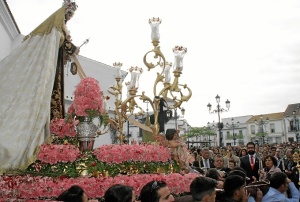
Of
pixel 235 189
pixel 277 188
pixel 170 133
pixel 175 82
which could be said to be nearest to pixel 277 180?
pixel 277 188

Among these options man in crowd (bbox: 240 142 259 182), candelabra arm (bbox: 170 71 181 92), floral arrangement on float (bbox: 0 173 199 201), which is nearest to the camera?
floral arrangement on float (bbox: 0 173 199 201)

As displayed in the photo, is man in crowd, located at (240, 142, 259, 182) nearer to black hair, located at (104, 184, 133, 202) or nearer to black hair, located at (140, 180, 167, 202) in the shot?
black hair, located at (140, 180, 167, 202)

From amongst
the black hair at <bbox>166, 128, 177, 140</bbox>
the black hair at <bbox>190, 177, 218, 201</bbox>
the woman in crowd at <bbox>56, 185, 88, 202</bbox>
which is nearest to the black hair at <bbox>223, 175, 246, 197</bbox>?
the black hair at <bbox>190, 177, 218, 201</bbox>

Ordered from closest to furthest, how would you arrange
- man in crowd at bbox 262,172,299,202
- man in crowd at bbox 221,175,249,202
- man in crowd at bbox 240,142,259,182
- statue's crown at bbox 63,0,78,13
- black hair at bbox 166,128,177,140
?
man in crowd at bbox 221,175,249,202 < man in crowd at bbox 262,172,299,202 < black hair at bbox 166,128,177,140 < statue's crown at bbox 63,0,78,13 < man in crowd at bbox 240,142,259,182

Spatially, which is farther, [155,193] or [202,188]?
[202,188]

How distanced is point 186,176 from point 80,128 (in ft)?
6.04

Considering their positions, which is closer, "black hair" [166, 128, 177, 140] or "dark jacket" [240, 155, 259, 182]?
"black hair" [166, 128, 177, 140]

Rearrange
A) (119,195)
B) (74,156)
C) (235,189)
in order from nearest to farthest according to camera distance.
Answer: (119,195) < (235,189) < (74,156)

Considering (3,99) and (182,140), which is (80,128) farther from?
(182,140)

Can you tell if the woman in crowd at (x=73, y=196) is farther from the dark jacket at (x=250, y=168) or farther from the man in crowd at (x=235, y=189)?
the dark jacket at (x=250, y=168)

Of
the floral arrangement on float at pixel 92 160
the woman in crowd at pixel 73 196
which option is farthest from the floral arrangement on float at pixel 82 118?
the woman in crowd at pixel 73 196

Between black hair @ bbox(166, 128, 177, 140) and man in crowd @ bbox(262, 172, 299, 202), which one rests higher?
black hair @ bbox(166, 128, 177, 140)

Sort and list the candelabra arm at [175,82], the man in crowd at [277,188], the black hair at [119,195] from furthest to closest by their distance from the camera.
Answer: the candelabra arm at [175,82] → the man in crowd at [277,188] → the black hair at [119,195]

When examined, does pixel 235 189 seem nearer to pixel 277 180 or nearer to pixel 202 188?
pixel 202 188
